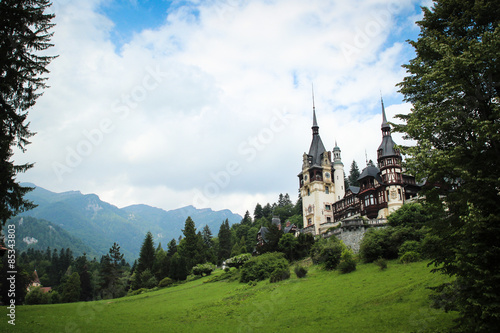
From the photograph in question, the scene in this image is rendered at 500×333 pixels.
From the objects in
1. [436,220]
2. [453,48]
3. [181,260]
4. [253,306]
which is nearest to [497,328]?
[436,220]

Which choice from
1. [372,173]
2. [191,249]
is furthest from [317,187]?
[191,249]

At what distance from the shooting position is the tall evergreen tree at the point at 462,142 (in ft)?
46.5

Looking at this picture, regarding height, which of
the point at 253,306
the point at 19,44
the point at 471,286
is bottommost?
the point at 253,306

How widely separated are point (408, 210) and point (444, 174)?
3402 centimetres

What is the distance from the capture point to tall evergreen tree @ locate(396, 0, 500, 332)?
14188mm

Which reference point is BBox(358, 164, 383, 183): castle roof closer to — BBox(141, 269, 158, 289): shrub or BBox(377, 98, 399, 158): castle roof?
BBox(377, 98, 399, 158): castle roof

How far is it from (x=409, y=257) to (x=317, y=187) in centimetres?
3912

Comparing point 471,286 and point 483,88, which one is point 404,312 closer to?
point 471,286

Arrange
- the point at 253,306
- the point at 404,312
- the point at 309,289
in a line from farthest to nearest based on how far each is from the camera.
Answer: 1. the point at 309,289
2. the point at 253,306
3. the point at 404,312

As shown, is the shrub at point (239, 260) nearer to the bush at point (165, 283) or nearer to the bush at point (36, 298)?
the bush at point (165, 283)

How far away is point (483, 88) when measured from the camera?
16609 millimetres

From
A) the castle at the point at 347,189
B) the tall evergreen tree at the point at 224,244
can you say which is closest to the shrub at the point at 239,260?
the castle at the point at 347,189

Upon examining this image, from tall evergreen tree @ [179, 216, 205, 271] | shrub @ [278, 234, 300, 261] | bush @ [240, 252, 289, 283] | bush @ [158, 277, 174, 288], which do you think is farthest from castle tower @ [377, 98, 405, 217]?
bush @ [158, 277, 174, 288]

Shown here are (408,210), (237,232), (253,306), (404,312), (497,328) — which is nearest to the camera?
(497,328)
